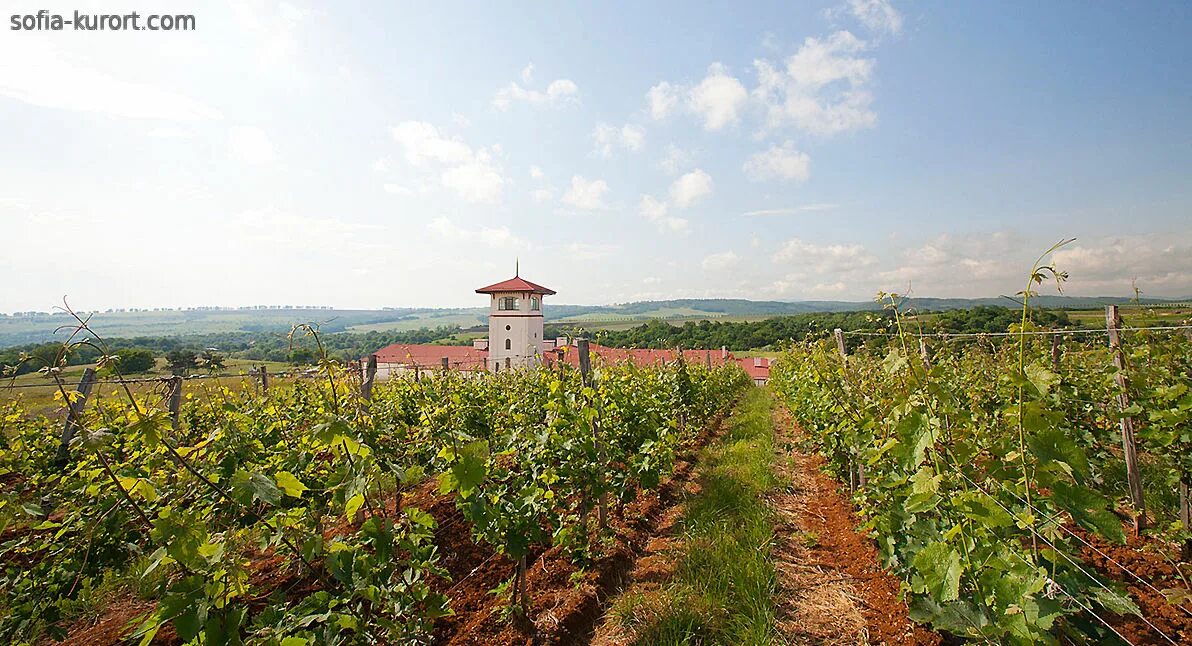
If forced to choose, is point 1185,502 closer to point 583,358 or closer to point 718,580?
point 718,580

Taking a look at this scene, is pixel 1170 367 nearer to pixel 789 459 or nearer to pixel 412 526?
pixel 789 459

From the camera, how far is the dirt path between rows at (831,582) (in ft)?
10.3

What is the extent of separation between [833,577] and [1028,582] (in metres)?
2.30

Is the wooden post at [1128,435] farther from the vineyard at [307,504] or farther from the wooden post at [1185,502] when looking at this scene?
the vineyard at [307,504]

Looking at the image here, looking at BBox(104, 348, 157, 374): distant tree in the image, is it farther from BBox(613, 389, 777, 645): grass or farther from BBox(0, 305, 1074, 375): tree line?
BBox(613, 389, 777, 645): grass

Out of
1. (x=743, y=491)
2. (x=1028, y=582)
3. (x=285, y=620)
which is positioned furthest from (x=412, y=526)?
(x=743, y=491)

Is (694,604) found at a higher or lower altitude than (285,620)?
lower

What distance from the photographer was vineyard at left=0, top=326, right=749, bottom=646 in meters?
1.88

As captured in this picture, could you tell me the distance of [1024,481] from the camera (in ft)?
6.41

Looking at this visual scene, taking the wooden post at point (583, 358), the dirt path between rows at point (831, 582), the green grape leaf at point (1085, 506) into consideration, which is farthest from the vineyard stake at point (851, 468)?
the wooden post at point (583, 358)

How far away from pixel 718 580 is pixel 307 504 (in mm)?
2894

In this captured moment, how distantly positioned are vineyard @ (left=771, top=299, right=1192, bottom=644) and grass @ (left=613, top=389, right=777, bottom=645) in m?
0.88

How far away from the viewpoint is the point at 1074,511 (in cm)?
182

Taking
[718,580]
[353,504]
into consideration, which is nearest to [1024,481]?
[718,580]
